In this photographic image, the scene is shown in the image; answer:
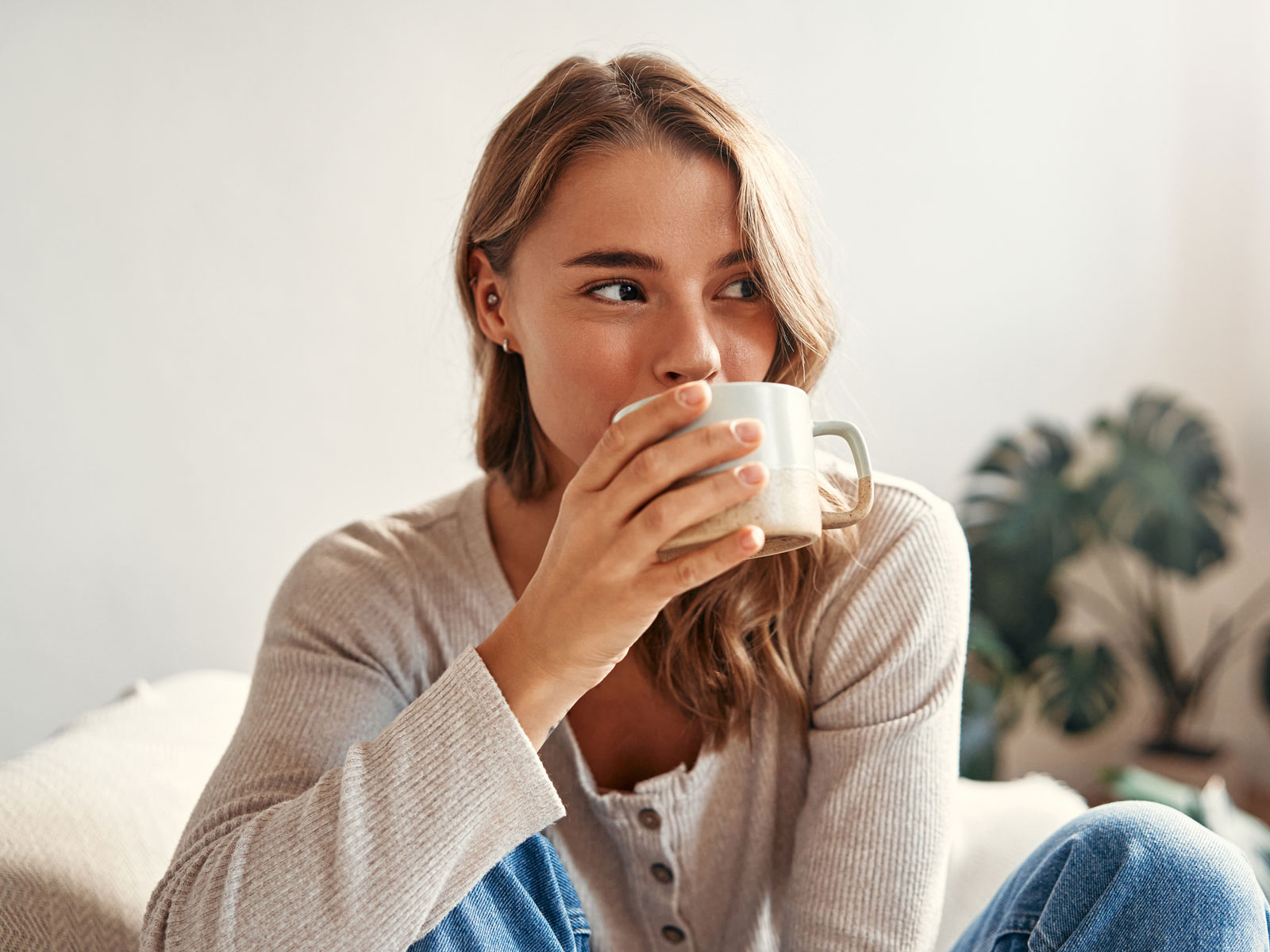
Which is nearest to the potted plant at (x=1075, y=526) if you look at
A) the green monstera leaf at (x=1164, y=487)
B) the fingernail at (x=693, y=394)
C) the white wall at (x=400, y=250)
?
the green monstera leaf at (x=1164, y=487)

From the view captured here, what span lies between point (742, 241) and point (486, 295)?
Answer: 31 cm

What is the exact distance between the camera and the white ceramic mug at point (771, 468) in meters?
0.63

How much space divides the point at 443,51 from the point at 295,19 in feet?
0.92

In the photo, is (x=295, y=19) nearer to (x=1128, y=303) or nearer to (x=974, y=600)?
(x=974, y=600)

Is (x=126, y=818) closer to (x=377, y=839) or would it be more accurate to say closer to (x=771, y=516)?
(x=377, y=839)

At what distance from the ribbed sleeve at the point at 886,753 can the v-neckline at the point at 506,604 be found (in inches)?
5.0

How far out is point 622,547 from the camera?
646mm

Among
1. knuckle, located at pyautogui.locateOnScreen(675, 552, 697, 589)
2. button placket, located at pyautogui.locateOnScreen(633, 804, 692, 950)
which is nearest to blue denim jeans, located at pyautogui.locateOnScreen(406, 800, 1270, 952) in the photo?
button placket, located at pyautogui.locateOnScreen(633, 804, 692, 950)

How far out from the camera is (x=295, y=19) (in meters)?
1.87

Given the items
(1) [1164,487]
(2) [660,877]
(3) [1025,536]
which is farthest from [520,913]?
(1) [1164,487]

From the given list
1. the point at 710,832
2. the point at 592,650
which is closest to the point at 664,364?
the point at 592,650

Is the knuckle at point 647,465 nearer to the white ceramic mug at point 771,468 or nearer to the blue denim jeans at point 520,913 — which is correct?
the white ceramic mug at point 771,468

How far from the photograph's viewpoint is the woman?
0.72 m

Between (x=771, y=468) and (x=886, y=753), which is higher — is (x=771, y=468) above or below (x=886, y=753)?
above
